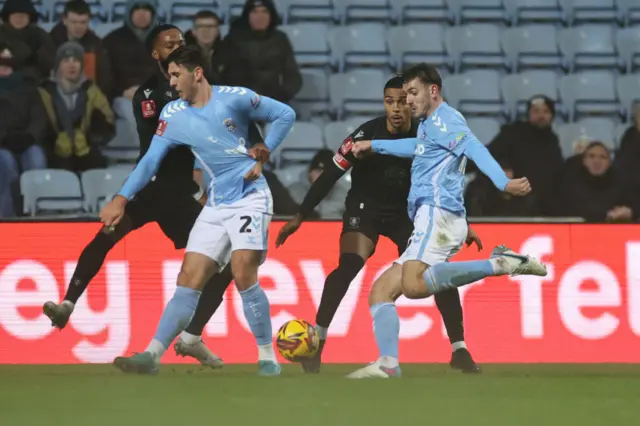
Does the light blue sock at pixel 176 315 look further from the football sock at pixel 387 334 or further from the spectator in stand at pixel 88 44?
the spectator in stand at pixel 88 44

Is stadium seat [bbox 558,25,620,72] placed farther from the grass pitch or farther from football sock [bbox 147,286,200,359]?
football sock [bbox 147,286,200,359]

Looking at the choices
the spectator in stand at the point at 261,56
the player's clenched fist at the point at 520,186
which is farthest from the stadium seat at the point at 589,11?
the player's clenched fist at the point at 520,186

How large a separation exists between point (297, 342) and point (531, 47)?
6903mm

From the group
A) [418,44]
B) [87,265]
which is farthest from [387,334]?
[418,44]

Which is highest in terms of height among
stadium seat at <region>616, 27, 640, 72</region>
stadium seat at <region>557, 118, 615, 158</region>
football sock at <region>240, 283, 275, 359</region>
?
stadium seat at <region>616, 27, 640, 72</region>

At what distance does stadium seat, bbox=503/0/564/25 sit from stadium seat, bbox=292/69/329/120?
2.41 meters

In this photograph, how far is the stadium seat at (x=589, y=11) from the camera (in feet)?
47.2

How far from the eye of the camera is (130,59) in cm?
1224

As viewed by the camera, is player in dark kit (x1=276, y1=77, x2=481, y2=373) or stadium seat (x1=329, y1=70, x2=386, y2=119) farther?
stadium seat (x1=329, y1=70, x2=386, y2=119)

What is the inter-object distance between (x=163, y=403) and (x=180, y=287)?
5.68 ft

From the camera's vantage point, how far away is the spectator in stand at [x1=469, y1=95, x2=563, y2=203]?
11820mm

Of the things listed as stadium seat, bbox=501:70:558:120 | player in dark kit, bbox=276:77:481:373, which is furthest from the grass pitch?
stadium seat, bbox=501:70:558:120

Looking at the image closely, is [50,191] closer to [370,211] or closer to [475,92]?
[370,211]

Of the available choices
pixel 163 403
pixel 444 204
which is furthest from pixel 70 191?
pixel 163 403
